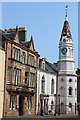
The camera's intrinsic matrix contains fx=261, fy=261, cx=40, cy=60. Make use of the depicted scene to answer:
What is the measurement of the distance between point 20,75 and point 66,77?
18.9 m

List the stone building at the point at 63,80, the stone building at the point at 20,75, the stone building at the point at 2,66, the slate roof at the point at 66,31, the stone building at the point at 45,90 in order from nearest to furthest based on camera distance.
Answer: the stone building at the point at 2,66, the stone building at the point at 20,75, the stone building at the point at 45,90, the stone building at the point at 63,80, the slate roof at the point at 66,31

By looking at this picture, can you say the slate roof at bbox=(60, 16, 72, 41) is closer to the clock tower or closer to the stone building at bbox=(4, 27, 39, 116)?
the clock tower

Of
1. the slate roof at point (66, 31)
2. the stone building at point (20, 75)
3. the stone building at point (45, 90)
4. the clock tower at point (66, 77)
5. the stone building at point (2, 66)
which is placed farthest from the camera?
the slate roof at point (66, 31)

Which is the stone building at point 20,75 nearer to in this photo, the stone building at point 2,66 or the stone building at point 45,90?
the stone building at point 2,66

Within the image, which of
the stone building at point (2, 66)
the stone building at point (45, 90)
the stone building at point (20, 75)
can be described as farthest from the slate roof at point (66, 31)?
the stone building at point (2, 66)

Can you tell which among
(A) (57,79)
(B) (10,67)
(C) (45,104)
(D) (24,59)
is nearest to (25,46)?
(D) (24,59)

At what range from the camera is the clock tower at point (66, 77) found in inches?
1977

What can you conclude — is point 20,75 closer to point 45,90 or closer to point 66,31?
point 45,90

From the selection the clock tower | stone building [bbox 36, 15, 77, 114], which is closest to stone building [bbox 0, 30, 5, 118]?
stone building [bbox 36, 15, 77, 114]

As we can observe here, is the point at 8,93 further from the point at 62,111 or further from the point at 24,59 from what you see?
the point at 62,111

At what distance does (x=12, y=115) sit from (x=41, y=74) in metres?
12.8

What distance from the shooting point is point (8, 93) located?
30500 millimetres

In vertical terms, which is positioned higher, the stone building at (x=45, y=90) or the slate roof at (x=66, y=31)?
the slate roof at (x=66, y=31)

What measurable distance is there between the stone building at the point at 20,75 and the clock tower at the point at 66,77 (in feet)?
41.8
